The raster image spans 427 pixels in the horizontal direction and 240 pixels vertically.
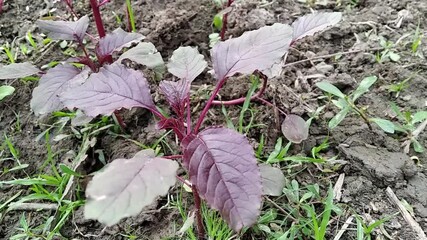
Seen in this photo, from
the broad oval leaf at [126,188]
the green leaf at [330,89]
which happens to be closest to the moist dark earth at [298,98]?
the green leaf at [330,89]

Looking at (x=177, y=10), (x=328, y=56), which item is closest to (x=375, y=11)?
(x=328, y=56)

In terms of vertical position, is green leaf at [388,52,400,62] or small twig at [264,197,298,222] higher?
green leaf at [388,52,400,62]

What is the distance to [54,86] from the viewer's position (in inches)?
64.0

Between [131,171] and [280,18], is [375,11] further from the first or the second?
[131,171]

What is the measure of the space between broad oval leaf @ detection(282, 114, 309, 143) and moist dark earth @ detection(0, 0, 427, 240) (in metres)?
0.06

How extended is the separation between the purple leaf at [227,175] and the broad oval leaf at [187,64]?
319 mm

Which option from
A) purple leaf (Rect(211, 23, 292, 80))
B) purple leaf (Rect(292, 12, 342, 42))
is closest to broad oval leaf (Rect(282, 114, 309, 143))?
purple leaf (Rect(292, 12, 342, 42))

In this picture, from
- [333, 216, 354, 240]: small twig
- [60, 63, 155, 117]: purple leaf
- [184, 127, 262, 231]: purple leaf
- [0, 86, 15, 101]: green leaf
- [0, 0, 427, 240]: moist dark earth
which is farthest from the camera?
[0, 86, 15, 101]: green leaf

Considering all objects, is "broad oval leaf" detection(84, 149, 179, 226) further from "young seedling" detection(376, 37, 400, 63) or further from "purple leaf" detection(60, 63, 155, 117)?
"young seedling" detection(376, 37, 400, 63)

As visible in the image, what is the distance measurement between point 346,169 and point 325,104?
0.34 metres

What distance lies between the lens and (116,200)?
969mm

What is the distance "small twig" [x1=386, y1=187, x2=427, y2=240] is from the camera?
4.98 ft

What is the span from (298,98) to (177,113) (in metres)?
0.69

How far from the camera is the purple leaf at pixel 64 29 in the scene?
172 cm
